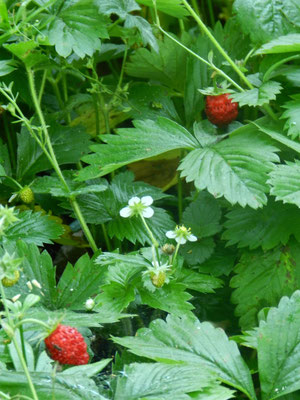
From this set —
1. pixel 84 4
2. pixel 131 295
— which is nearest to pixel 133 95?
pixel 84 4

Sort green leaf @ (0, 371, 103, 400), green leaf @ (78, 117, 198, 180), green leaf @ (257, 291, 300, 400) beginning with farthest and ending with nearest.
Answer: green leaf @ (78, 117, 198, 180), green leaf @ (257, 291, 300, 400), green leaf @ (0, 371, 103, 400)

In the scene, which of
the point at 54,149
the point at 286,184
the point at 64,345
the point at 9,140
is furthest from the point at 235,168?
the point at 9,140

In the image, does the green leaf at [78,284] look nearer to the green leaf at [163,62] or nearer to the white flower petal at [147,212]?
the white flower petal at [147,212]

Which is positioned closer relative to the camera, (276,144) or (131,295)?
(131,295)

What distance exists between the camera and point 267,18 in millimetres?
1867

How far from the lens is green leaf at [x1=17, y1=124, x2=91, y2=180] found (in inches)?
73.5

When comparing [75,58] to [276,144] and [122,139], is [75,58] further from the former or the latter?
[276,144]

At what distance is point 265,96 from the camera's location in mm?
1670

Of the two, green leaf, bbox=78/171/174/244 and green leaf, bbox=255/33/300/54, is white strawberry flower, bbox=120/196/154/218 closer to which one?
green leaf, bbox=78/171/174/244

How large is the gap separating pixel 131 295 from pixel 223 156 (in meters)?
0.41

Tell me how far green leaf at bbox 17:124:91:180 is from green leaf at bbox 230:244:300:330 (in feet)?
1.77

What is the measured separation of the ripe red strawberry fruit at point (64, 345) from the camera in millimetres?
1091

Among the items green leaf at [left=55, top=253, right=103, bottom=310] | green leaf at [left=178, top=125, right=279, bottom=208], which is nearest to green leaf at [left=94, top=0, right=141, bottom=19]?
green leaf at [left=178, top=125, right=279, bottom=208]

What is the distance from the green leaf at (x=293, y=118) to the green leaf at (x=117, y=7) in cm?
46
